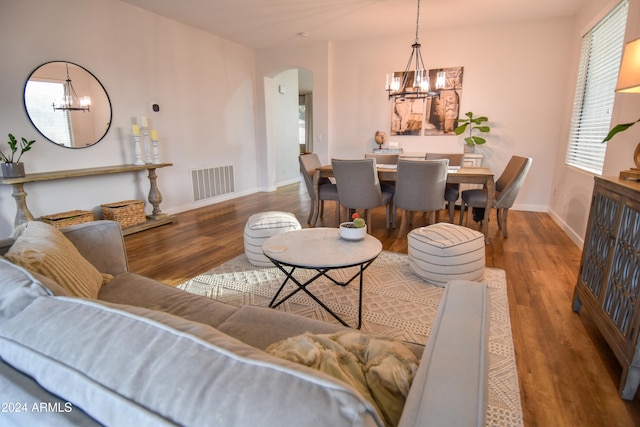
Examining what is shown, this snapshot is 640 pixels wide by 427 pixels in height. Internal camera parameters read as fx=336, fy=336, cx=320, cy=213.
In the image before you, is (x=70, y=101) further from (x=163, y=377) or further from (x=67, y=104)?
(x=163, y=377)

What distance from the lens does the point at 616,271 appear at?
5.54ft

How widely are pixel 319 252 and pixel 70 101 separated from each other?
358 centimetres

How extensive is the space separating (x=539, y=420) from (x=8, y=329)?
1799 mm

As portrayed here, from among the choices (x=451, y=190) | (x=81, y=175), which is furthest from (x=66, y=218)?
(x=451, y=190)

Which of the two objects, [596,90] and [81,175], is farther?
[596,90]

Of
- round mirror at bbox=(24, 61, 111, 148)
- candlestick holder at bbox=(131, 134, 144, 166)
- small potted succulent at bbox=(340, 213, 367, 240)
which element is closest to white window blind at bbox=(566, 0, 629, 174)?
small potted succulent at bbox=(340, 213, 367, 240)

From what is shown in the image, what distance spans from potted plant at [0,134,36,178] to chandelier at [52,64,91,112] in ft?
1.68

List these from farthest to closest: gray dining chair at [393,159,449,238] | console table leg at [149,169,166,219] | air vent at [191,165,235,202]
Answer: air vent at [191,165,235,202]
console table leg at [149,169,166,219]
gray dining chair at [393,159,449,238]

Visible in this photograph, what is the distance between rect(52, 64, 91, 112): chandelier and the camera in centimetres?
367

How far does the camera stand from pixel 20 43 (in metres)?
3.31

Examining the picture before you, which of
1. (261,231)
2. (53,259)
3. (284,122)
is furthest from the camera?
(284,122)

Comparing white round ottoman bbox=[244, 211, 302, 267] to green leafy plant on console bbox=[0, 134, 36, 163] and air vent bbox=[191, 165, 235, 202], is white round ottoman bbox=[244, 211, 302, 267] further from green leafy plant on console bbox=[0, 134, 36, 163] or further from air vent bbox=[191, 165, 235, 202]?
air vent bbox=[191, 165, 235, 202]

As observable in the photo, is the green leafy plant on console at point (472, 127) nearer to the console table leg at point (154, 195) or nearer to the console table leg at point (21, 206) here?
the console table leg at point (154, 195)

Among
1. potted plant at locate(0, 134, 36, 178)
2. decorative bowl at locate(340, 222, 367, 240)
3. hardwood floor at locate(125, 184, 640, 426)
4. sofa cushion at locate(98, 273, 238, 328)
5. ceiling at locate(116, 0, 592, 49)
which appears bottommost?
hardwood floor at locate(125, 184, 640, 426)
